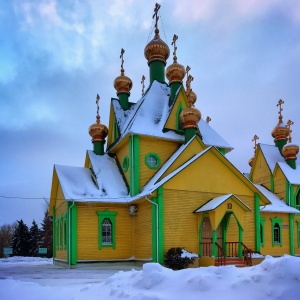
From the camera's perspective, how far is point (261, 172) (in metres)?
28.0

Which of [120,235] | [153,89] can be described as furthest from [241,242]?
[153,89]

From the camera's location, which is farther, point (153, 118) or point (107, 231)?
point (153, 118)

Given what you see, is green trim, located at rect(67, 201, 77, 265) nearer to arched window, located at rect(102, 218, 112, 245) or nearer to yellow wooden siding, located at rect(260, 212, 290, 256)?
arched window, located at rect(102, 218, 112, 245)

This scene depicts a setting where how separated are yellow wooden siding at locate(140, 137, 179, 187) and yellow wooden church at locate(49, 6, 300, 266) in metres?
0.05

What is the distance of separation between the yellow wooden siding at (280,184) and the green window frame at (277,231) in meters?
2.21

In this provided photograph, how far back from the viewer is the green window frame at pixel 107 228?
1720cm

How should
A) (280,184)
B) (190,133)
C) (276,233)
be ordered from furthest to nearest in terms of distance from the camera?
(280,184) → (276,233) → (190,133)

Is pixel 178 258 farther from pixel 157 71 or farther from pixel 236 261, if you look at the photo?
pixel 157 71

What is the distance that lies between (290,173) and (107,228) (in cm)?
1392

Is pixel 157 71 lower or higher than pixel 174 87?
higher

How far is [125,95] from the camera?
72.8 ft

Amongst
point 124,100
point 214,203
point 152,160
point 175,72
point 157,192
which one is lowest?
point 214,203

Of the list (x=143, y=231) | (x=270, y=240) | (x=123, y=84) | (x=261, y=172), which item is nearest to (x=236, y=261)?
(x=143, y=231)

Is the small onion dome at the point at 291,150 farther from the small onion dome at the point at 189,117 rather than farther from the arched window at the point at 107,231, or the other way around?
the arched window at the point at 107,231
